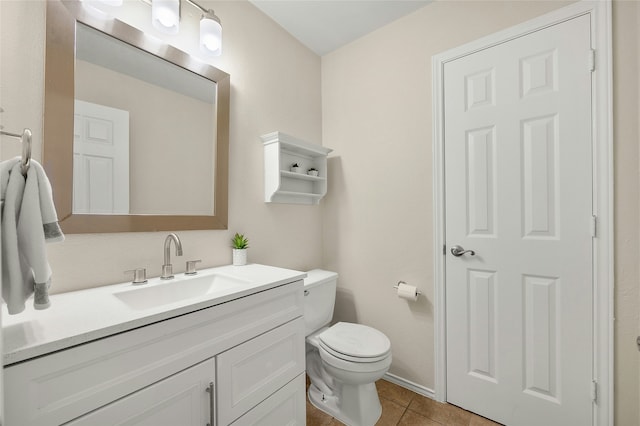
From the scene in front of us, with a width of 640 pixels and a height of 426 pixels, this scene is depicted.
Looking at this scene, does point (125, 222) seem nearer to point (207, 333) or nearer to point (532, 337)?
point (207, 333)

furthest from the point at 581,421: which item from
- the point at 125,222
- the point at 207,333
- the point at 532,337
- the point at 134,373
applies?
the point at 125,222

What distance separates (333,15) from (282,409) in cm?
231

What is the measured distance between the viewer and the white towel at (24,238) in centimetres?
62

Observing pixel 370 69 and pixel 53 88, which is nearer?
pixel 53 88

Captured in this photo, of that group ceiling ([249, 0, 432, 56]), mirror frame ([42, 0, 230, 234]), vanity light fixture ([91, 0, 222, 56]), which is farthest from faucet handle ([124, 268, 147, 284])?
ceiling ([249, 0, 432, 56])

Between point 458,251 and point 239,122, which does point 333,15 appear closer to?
point 239,122

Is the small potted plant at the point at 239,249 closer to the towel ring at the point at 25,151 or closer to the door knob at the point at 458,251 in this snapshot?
the towel ring at the point at 25,151

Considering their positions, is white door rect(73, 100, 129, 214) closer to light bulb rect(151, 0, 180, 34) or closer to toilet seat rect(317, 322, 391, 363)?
light bulb rect(151, 0, 180, 34)

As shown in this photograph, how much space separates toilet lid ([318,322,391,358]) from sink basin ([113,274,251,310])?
0.68 meters

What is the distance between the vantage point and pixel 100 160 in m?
1.14

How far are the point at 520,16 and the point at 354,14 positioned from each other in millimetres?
966

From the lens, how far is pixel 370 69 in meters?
2.02

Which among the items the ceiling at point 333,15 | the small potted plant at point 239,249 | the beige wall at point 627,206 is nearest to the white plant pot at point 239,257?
the small potted plant at point 239,249

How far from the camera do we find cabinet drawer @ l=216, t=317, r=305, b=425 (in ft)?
3.21
